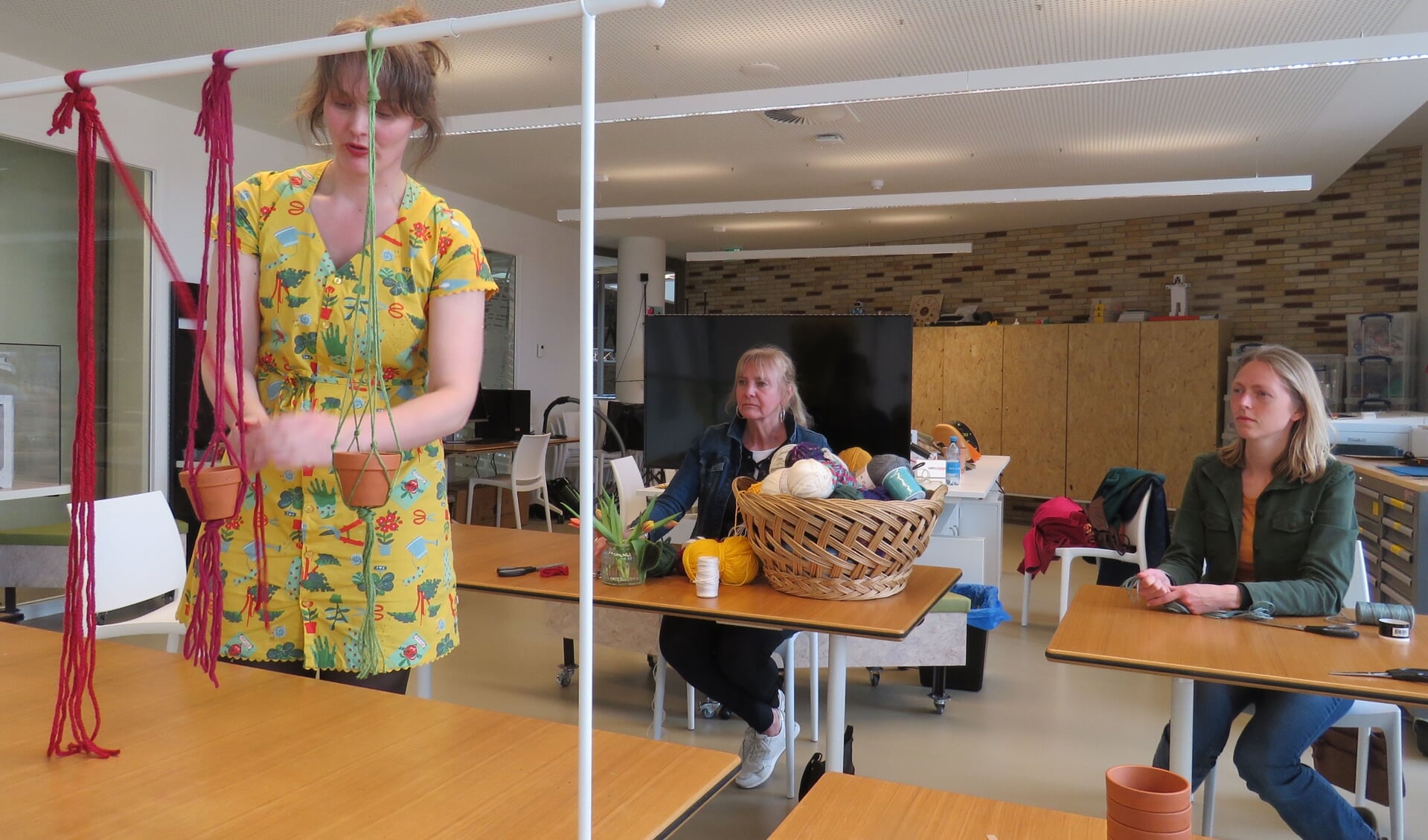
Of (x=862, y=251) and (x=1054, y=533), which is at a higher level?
(x=862, y=251)

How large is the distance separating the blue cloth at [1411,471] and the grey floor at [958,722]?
1316mm

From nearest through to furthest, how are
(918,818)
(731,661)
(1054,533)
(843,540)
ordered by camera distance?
(918,818) → (843,540) → (731,661) → (1054,533)

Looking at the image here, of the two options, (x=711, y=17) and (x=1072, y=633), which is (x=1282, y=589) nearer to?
(x=1072, y=633)

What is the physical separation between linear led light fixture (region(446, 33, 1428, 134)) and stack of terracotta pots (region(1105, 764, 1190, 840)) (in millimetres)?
3955

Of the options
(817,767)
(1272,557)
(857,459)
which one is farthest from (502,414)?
(1272,557)

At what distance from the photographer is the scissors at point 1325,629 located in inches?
74.7

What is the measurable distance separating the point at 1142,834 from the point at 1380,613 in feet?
4.71

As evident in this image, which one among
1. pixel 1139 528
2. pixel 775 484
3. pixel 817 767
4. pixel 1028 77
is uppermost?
pixel 1028 77

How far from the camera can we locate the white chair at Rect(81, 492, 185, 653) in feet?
8.38

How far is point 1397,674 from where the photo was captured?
1.65 meters

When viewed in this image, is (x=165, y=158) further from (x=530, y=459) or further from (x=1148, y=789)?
(x=1148, y=789)

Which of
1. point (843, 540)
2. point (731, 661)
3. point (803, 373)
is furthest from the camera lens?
point (803, 373)

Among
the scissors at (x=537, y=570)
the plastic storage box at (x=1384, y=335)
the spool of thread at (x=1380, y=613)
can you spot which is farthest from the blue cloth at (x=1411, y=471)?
the scissors at (x=537, y=570)

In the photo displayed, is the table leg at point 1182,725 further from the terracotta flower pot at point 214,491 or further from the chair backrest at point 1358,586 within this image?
the terracotta flower pot at point 214,491
